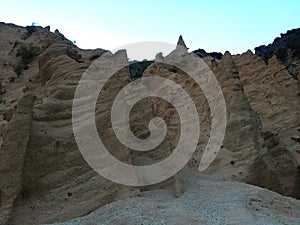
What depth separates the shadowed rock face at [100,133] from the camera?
15250mm

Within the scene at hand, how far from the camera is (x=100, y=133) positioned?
17.7m

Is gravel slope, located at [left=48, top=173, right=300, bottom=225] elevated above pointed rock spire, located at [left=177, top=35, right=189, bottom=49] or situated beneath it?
situated beneath

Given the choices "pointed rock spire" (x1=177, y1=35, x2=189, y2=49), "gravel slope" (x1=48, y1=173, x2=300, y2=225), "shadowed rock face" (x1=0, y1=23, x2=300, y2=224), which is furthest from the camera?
"pointed rock spire" (x1=177, y1=35, x2=189, y2=49)

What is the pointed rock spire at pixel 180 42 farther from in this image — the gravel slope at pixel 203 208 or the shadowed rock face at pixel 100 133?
the gravel slope at pixel 203 208

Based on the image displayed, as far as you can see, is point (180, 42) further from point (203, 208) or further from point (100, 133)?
point (203, 208)

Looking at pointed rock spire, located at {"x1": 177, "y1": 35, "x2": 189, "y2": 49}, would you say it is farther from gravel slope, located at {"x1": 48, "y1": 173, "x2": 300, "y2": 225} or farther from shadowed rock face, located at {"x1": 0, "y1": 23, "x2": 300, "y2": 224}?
gravel slope, located at {"x1": 48, "y1": 173, "x2": 300, "y2": 225}

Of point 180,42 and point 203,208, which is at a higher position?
point 180,42

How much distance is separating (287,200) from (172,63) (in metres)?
18.7

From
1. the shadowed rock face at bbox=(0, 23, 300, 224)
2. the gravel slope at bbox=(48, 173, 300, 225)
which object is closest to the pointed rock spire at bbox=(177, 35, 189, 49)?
the shadowed rock face at bbox=(0, 23, 300, 224)

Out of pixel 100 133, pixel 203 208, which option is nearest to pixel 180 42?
pixel 100 133


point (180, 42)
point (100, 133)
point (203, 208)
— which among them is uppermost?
point (180, 42)

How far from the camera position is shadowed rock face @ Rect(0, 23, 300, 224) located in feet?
50.0

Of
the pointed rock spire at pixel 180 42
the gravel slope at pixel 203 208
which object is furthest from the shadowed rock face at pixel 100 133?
the pointed rock spire at pixel 180 42

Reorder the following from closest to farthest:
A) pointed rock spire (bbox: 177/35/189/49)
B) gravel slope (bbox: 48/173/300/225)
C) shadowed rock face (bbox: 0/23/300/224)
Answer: gravel slope (bbox: 48/173/300/225), shadowed rock face (bbox: 0/23/300/224), pointed rock spire (bbox: 177/35/189/49)
